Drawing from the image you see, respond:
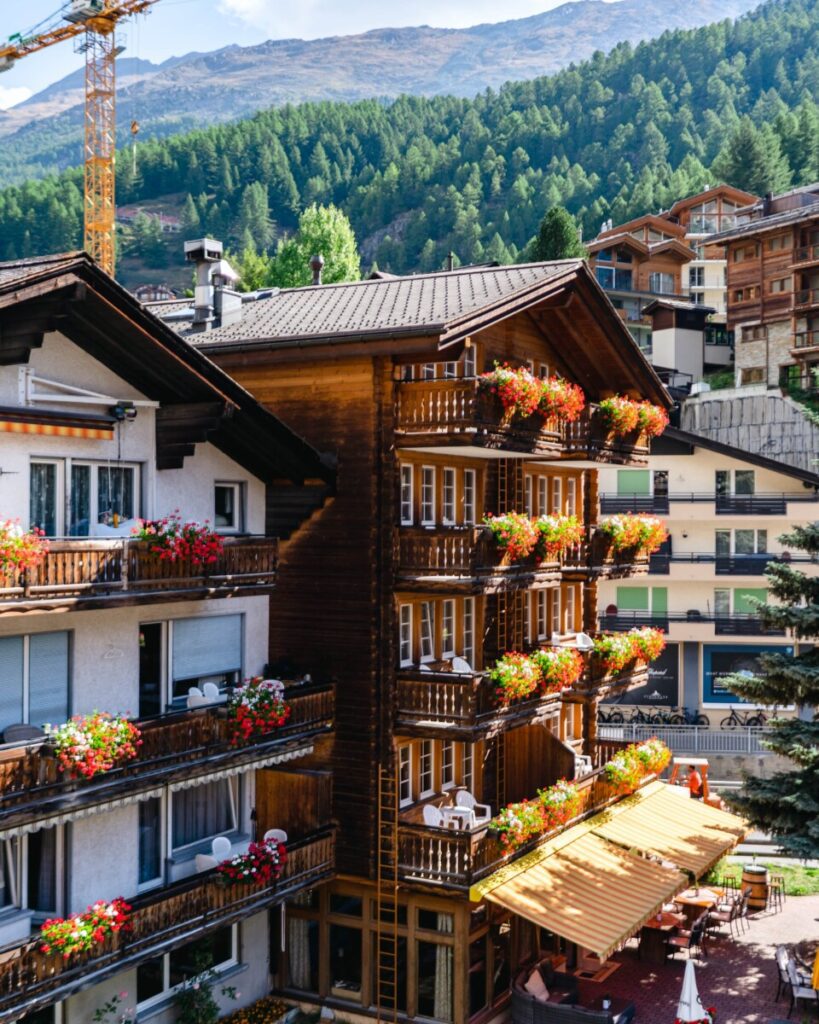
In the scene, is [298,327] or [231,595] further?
[298,327]

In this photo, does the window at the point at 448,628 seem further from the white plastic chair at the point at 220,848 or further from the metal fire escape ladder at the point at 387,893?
the white plastic chair at the point at 220,848

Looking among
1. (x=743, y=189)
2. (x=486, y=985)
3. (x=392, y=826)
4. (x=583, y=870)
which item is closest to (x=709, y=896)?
(x=583, y=870)

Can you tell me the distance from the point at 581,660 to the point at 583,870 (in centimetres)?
474

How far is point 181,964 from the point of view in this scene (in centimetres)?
2188

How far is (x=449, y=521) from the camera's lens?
26234mm

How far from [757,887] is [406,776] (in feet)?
35.2

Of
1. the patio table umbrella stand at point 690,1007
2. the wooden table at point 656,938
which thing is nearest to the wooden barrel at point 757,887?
the wooden table at point 656,938

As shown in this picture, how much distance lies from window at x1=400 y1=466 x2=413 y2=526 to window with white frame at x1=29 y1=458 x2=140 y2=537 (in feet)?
18.7

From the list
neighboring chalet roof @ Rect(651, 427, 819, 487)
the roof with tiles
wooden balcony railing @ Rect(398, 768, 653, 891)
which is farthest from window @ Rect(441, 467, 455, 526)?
neighboring chalet roof @ Rect(651, 427, 819, 487)

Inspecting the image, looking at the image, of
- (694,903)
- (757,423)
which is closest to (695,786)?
(694,903)

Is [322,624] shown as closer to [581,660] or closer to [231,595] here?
[231,595]

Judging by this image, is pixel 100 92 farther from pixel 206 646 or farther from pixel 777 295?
pixel 206 646

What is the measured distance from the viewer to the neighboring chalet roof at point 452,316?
23297 millimetres

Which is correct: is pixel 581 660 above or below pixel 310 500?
below
